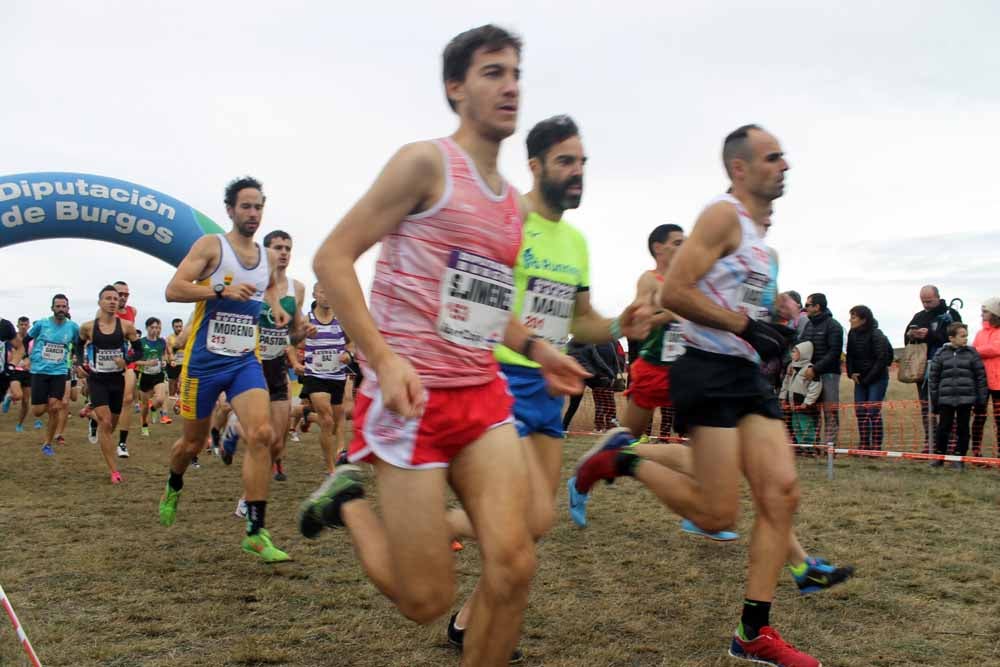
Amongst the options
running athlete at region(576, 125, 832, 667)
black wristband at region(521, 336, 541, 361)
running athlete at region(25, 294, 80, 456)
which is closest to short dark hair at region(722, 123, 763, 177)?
running athlete at region(576, 125, 832, 667)

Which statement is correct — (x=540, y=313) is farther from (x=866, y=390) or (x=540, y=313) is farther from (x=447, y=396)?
(x=866, y=390)

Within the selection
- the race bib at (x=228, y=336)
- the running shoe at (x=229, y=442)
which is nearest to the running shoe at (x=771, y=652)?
the race bib at (x=228, y=336)

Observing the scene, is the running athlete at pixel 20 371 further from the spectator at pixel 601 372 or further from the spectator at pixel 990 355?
the spectator at pixel 990 355

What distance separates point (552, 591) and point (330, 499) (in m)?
2.08

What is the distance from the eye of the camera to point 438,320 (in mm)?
2680

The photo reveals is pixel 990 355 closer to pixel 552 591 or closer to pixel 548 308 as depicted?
pixel 552 591

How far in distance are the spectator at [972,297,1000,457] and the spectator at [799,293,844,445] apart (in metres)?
1.50

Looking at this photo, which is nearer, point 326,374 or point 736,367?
point 736,367

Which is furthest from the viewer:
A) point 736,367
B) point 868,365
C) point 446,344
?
point 868,365

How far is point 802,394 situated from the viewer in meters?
11.5

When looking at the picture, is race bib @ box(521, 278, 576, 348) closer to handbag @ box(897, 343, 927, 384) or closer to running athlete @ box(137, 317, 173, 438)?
handbag @ box(897, 343, 927, 384)

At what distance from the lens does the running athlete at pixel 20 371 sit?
17.1 m

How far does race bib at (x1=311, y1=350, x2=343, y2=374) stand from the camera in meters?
9.43

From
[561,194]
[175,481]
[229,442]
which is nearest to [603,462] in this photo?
[561,194]
